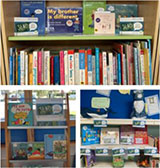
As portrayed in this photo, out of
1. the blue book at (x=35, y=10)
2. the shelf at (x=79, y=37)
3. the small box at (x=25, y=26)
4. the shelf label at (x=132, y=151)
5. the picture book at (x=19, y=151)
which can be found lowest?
the picture book at (x=19, y=151)

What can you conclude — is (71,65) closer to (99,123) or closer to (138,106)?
(99,123)

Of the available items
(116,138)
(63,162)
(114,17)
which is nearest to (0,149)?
(63,162)

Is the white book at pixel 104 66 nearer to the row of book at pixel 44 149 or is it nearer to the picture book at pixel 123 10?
the picture book at pixel 123 10

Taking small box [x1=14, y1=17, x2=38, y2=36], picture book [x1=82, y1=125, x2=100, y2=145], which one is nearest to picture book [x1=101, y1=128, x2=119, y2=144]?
picture book [x1=82, y1=125, x2=100, y2=145]

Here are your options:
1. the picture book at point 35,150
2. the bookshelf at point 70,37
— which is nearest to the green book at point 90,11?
the bookshelf at point 70,37

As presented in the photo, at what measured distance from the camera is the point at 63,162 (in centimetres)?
265

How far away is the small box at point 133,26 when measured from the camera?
207cm

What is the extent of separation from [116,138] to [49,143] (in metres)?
0.64

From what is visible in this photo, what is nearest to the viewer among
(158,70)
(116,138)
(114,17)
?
(158,70)

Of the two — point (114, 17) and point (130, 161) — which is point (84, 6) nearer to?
point (114, 17)

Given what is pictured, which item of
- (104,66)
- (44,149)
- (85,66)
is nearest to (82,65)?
(85,66)

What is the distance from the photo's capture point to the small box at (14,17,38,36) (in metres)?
2.07

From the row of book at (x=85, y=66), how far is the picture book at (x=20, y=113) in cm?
65

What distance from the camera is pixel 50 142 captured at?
2637 mm
